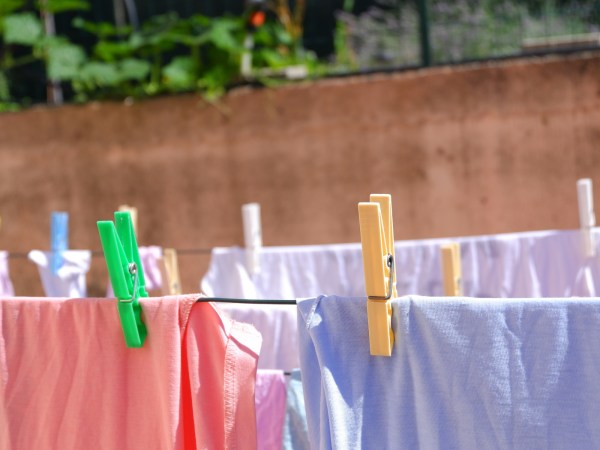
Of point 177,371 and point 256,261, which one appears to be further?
point 256,261

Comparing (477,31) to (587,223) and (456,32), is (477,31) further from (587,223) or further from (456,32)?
(587,223)

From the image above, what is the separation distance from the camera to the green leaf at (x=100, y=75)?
376 centimetres

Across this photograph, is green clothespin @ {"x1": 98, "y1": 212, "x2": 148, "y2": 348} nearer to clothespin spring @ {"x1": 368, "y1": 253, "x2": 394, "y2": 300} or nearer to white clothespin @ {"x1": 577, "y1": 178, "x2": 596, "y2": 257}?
clothespin spring @ {"x1": 368, "y1": 253, "x2": 394, "y2": 300}

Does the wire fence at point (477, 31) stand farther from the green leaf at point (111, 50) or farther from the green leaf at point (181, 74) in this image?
the green leaf at point (111, 50)

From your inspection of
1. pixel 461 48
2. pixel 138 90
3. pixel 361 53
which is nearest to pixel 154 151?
pixel 138 90

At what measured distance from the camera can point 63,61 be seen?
397 centimetres

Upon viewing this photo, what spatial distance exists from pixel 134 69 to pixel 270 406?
2.54m

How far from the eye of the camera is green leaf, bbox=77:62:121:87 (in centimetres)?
376

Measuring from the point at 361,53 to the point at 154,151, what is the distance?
42.7 inches

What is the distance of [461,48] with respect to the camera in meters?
3.60

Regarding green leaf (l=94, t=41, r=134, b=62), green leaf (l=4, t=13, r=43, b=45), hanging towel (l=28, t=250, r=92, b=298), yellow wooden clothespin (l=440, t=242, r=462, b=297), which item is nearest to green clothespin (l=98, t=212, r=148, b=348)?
yellow wooden clothespin (l=440, t=242, r=462, b=297)

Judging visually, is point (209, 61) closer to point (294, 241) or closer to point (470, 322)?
point (294, 241)

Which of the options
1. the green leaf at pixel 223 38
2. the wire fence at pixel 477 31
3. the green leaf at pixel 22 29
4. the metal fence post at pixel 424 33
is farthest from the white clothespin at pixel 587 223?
the green leaf at pixel 22 29

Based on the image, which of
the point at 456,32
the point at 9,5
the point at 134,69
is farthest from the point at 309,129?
the point at 9,5
